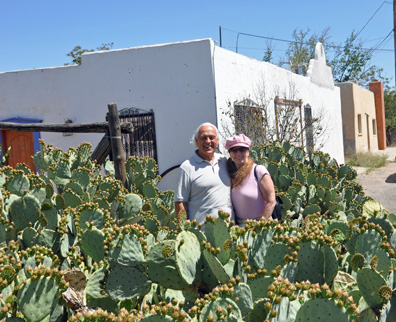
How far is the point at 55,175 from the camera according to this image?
4375mm

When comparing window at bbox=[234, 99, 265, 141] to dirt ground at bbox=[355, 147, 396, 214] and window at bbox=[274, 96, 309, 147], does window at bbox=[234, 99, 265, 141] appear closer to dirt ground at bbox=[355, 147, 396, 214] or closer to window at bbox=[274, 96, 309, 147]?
window at bbox=[274, 96, 309, 147]

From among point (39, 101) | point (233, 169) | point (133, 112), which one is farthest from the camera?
point (39, 101)

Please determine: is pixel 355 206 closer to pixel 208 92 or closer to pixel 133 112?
pixel 208 92

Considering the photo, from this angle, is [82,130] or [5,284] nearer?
[5,284]

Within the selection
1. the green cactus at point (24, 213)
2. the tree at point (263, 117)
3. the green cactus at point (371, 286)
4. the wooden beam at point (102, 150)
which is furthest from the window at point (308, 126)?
the green cactus at point (371, 286)

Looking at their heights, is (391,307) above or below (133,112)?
below

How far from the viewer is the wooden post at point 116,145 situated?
A: 528 cm

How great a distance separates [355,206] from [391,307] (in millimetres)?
3707

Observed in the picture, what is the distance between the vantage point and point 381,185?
48.3ft

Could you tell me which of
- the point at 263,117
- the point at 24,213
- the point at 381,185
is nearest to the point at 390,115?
the point at 381,185

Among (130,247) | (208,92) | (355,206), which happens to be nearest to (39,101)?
(208,92)

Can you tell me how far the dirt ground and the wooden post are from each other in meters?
7.36

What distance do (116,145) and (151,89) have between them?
16.1 ft

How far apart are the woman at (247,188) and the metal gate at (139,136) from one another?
19.9 feet
